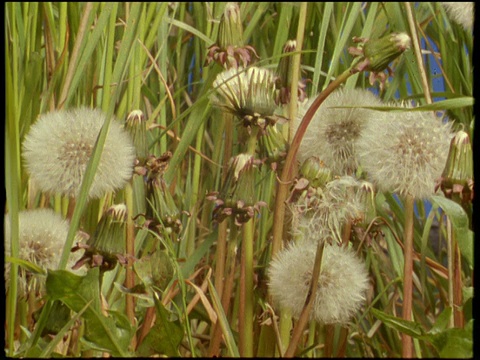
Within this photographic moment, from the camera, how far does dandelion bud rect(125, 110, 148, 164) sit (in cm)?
63

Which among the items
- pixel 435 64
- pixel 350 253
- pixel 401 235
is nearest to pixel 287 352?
pixel 350 253

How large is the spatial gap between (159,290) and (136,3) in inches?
9.0

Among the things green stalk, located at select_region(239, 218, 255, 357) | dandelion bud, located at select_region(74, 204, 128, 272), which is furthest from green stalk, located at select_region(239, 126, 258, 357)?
dandelion bud, located at select_region(74, 204, 128, 272)

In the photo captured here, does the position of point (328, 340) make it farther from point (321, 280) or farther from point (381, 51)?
point (381, 51)

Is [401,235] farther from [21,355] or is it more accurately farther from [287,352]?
[21,355]

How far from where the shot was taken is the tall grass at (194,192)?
0.57 m

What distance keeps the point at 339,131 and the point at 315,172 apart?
0.18 feet

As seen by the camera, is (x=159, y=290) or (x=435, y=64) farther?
(x=435, y=64)

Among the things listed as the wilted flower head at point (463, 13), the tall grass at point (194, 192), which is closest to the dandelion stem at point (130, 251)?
the tall grass at point (194, 192)

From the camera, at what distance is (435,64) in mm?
823

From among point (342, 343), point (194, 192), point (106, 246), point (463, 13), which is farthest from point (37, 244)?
point (463, 13)

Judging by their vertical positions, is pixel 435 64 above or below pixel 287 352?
above

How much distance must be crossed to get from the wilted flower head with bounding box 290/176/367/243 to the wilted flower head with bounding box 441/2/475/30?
21cm

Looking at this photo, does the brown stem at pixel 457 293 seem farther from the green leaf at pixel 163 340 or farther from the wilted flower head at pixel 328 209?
the green leaf at pixel 163 340
